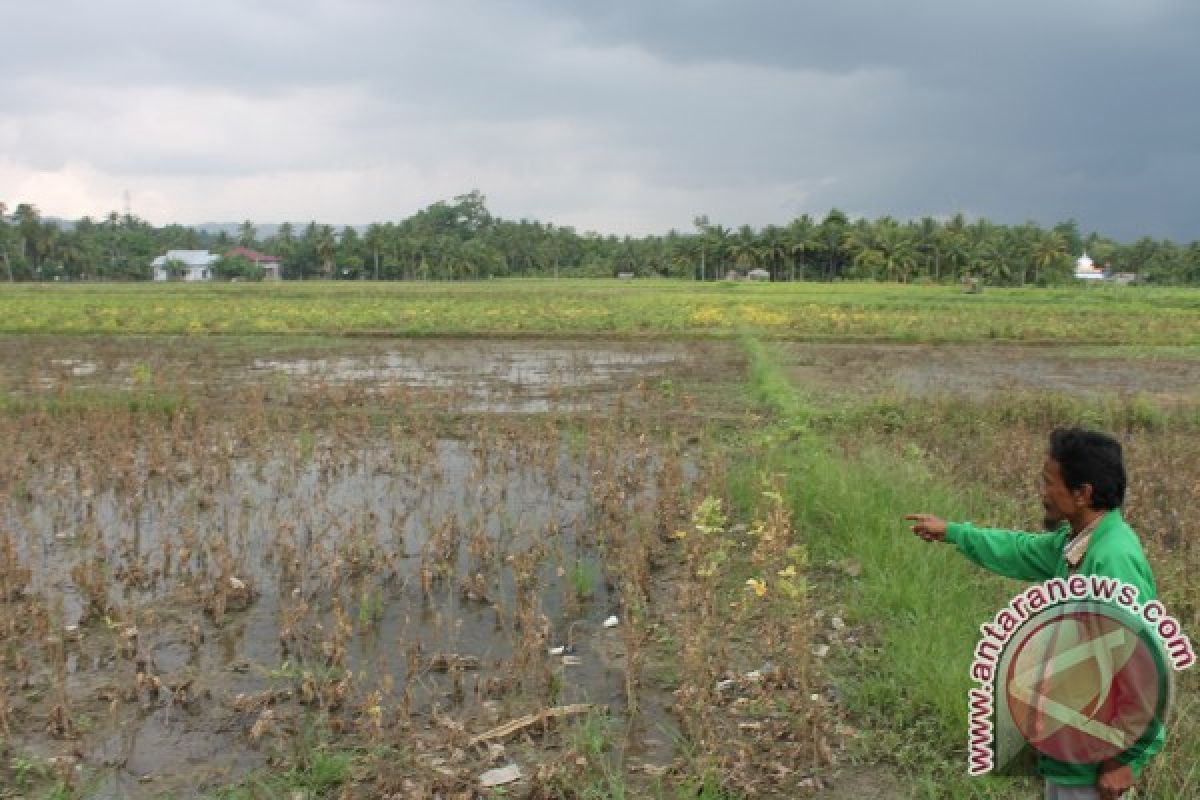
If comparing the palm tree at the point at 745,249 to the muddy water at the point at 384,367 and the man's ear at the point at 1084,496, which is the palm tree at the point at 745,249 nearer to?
the muddy water at the point at 384,367

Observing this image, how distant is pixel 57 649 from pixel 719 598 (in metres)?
3.25

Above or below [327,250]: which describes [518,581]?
below

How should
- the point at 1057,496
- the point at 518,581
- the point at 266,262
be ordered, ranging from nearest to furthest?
Answer: 1. the point at 1057,496
2. the point at 518,581
3. the point at 266,262

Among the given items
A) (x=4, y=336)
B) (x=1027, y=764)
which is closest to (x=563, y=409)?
(x=1027, y=764)

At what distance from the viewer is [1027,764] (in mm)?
2191

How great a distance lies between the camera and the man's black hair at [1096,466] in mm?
2213

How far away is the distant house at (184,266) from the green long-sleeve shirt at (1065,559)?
72590 mm

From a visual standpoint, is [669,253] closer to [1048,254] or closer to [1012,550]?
[1048,254]

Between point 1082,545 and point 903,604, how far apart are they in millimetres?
2296

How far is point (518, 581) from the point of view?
5004mm

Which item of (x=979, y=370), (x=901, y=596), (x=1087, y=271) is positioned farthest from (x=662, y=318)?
(x=1087, y=271)

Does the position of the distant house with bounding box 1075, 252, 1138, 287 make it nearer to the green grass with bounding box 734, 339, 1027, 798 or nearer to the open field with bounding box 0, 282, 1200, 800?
the open field with bounding box 0, 282, 1200, 800

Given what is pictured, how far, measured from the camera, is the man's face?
7.52 ft

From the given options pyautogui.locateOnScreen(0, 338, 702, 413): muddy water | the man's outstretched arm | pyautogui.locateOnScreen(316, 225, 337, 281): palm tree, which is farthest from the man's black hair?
pyautogui.locateOnScreen(316, 225, 337, 281): palm tree
